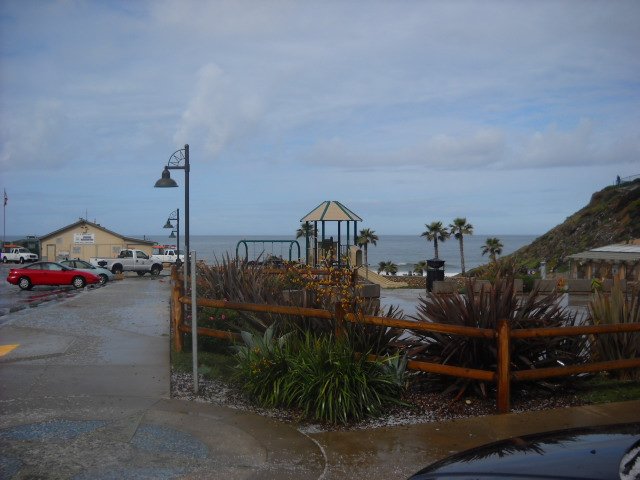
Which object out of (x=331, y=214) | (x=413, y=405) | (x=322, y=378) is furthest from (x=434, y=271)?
(x=322, y=378)

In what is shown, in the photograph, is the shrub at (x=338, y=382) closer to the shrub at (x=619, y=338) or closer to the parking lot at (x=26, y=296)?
the shrub at (x=619, y=338)

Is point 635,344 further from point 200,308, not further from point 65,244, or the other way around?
point 65,244

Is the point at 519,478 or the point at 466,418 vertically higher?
the point at 519,478

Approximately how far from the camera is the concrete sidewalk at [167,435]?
5602mm

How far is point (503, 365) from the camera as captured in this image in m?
7.09

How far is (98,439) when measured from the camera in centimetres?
618

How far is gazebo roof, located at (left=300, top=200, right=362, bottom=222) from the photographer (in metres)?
24.9

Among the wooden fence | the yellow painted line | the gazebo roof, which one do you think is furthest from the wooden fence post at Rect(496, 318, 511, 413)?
the gazebo roof

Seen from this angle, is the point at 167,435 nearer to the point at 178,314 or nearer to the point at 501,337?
the point at 501,337

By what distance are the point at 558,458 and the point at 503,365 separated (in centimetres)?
352

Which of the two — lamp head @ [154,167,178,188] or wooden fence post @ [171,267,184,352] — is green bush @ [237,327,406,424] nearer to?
wooden fence post @ [171,267,184,352]

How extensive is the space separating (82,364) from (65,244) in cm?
6534

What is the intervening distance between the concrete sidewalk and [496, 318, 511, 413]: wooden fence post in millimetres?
174

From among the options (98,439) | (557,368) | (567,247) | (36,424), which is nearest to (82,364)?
(36,424)
